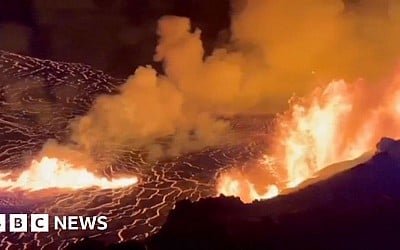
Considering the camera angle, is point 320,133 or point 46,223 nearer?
point 46,223

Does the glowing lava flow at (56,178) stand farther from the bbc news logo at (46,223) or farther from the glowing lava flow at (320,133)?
the glowing lava flow at (320,133)

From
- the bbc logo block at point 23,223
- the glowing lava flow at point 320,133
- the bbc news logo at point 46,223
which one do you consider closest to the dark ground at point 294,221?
the glowing lava flow at point 320,133

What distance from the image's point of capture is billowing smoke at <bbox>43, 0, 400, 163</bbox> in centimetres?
247

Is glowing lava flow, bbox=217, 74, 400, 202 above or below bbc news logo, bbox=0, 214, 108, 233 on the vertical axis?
above

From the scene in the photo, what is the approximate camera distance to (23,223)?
2.39 metres

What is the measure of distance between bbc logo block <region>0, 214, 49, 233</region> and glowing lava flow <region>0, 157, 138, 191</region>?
0.27 ft

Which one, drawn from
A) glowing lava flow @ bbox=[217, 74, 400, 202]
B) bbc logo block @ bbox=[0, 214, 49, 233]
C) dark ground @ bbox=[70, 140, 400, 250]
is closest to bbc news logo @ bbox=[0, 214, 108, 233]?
bbc logo block @ bbox=[0, 214, 49, 233]

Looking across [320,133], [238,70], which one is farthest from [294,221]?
[238,70]

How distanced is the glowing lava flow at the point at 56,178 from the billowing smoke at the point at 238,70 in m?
0.08

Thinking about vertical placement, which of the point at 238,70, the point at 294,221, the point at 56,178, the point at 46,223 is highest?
the point at 238,70

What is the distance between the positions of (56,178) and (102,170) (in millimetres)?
134

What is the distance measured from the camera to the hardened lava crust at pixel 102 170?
7.88 ft

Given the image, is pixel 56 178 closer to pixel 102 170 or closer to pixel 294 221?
pixel 102 170

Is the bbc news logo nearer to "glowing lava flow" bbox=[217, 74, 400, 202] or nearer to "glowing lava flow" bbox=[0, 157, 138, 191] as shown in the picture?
"glowing lava flow" bbox=[0, 157, 138, 191]
